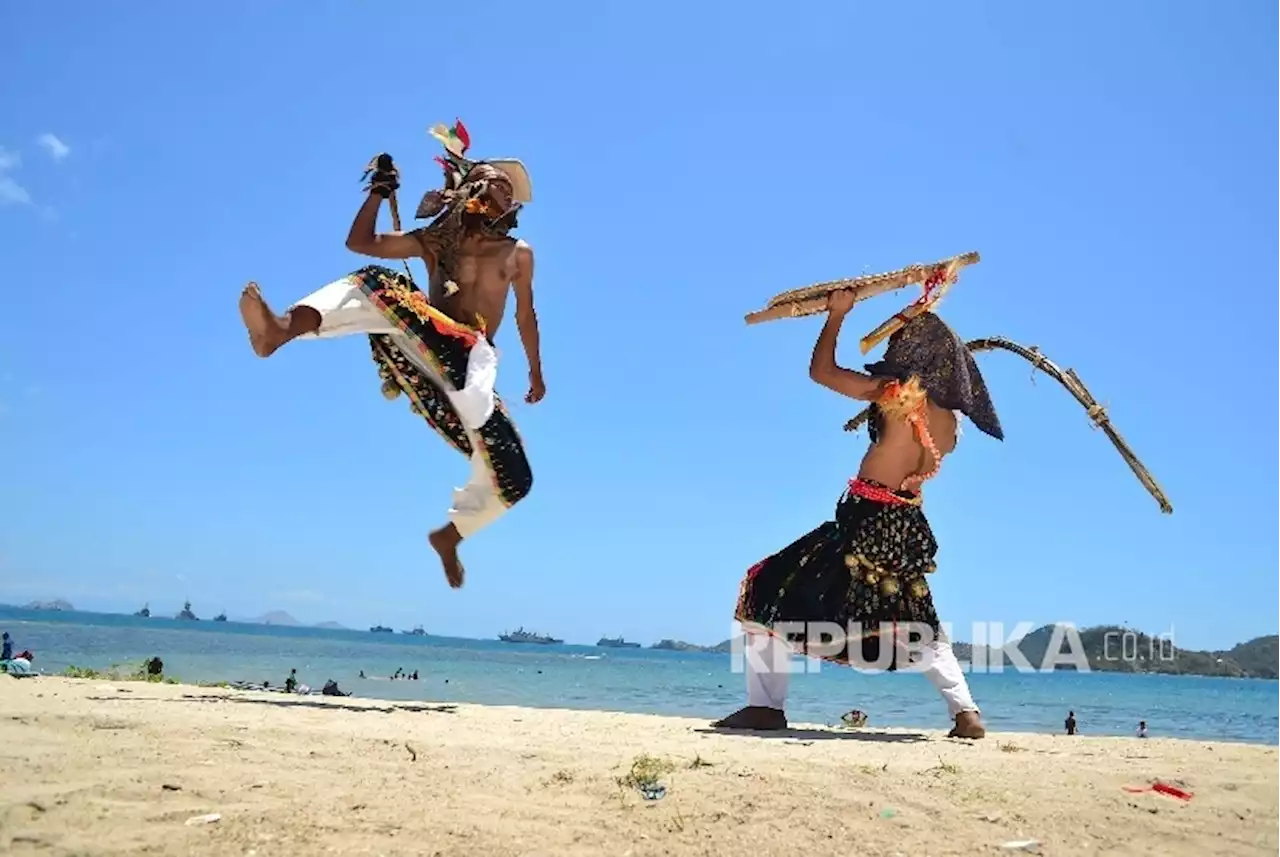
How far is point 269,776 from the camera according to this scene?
3.06m

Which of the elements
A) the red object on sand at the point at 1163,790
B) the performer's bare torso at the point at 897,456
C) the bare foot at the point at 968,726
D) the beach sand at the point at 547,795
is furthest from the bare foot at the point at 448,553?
the red object on sand at the point at 1163,790

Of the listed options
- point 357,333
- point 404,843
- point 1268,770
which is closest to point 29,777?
point 404,843

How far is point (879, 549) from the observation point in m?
5.10

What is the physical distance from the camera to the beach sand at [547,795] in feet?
8.54

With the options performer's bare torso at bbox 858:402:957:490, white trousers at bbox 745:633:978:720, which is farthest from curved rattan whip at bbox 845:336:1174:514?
white trousers at bbox 745:633:978:720

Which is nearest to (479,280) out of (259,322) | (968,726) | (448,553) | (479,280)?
(479,280)

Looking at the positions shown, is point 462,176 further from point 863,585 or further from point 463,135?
point 863,585

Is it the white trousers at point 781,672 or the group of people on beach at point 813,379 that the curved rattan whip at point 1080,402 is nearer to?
the group of people on beach at point 813,379

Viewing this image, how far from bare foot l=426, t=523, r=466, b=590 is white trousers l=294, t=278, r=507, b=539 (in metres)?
0.06

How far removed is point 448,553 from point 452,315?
1214 mm

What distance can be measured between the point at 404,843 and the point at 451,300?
3277 millimetres

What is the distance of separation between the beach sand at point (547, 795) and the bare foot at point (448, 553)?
916mm

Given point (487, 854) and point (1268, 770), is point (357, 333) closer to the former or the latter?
point (487, 854)

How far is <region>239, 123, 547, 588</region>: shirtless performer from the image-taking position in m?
5.01
